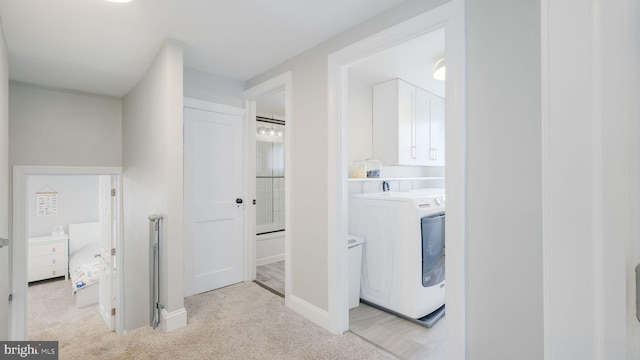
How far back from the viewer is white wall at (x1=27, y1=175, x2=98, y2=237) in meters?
5.21

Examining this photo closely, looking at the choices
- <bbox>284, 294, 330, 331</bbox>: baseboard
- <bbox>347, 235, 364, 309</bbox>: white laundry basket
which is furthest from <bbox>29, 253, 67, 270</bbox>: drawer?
<bbox>347, 235, 364, 309</bbox>: white laundry basket

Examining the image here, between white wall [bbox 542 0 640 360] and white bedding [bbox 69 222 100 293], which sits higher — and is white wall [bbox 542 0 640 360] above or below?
above

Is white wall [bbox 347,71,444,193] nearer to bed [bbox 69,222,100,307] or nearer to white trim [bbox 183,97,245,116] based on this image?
white trim [bbox 183,97,245,116]

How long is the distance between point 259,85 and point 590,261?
2982 mm

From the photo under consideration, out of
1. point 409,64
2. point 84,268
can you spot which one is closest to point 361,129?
point 409,64

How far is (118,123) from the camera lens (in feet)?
12.2

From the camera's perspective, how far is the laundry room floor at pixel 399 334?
205 cm

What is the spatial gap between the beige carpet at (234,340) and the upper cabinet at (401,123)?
1959 millimetres

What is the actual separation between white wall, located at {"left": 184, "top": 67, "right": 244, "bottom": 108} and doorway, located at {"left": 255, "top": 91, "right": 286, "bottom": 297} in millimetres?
793

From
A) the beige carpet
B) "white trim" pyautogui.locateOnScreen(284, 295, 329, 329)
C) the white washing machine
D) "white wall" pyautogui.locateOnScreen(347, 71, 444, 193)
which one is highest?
"white wall" pyautogui.locateOnScreen(347, 71, 444, 193)

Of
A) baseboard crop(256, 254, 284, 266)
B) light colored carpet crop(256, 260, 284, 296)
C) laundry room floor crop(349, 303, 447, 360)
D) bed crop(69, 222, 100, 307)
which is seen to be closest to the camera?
laundry room floor crop(349, 303, 447, 360)

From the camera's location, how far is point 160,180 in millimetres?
2348

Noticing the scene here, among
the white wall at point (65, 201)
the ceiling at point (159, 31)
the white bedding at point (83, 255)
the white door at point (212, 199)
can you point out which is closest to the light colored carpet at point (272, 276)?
the white door at point (212, 199)

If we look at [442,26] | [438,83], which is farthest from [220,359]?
[438,83]
